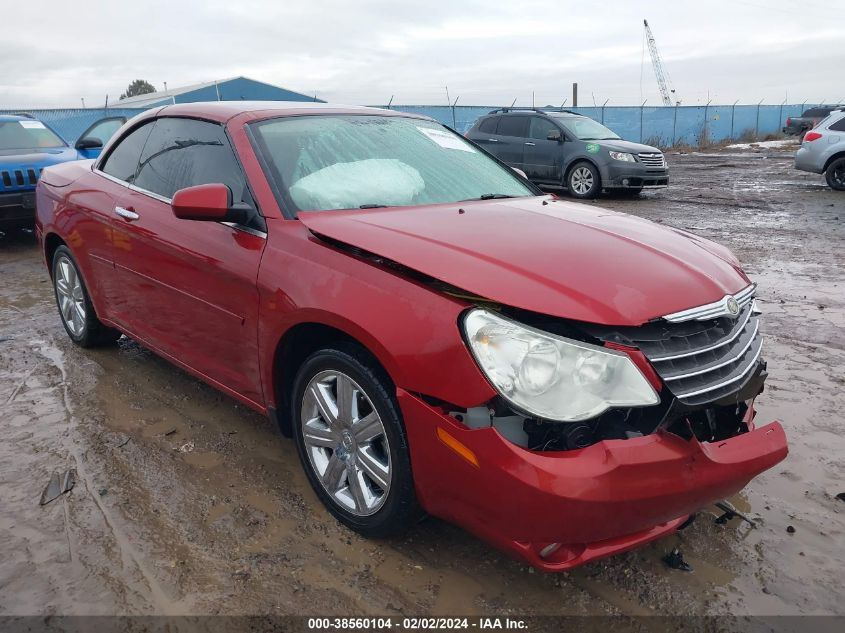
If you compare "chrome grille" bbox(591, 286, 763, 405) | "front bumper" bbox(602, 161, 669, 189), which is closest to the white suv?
"front bumper" bbox(602, 161, 669, 189)

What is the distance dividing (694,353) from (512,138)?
41.1ft

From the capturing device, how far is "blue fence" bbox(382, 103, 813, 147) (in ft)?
89.2

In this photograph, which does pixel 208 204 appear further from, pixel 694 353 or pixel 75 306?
pixel 75 306

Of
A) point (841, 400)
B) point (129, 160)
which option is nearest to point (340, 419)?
point (129, 160)

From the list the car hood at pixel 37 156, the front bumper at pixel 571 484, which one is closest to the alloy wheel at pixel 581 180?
the car hood at pixel 37 156

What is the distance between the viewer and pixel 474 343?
2031 mm

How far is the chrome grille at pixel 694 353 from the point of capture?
2.05 m

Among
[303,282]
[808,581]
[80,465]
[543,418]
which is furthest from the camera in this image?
[80,465]

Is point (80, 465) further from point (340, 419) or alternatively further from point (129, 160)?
point (129, 160)

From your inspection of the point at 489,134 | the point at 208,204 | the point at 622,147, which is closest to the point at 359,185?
the point at 208,204

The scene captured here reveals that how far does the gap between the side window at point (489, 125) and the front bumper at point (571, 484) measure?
A: 12995 millimetres

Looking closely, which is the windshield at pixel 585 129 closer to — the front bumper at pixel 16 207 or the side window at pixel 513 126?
the side window at pixel 513 126

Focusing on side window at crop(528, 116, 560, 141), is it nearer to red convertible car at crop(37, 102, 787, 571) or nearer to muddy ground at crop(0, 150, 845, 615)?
muddy ground at crop(0, 150, 845, 615)

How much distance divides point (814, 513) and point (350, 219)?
89.2 inches
